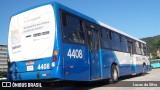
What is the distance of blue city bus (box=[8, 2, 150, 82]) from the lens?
9.30m

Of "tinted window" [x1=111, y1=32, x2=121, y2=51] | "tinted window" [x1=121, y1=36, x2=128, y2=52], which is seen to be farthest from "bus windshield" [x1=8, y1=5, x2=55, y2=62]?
"tinted window" [x1=121, y1=36, x2=128, y2=52]

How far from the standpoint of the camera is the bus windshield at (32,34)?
31.2ft

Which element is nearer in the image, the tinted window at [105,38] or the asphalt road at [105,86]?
the asphalt road at [105,86]

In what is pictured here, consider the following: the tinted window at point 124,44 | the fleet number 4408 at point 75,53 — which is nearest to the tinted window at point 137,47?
the tinted window at point 124,44

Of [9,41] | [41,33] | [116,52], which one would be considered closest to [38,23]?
[41,33]

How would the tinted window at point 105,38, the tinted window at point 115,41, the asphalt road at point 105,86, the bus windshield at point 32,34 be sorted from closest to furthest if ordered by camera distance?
the bus windshield at point 32,34 → the asphalt road at point 105,86 → the tinted window at point 105,38 → the tinted window at point 115,41

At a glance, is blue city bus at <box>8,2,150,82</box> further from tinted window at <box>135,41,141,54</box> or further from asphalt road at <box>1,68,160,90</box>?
tinted window at <box>135,41,141,54</box>

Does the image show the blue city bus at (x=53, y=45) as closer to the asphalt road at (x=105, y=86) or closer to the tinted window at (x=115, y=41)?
the asphalt road at (x=105, y=86)

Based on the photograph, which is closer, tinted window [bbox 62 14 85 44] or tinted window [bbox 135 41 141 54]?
tinted window [bbox 62 14 85 44]

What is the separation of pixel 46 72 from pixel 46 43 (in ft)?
3.35

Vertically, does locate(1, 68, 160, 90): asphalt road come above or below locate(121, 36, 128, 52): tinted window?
below

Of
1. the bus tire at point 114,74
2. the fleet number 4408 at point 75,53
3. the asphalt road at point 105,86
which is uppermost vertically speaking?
the fleet number 4408 at point 75,53

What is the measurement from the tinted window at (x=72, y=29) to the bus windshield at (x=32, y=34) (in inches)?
21.2

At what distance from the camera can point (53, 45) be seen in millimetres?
9281
